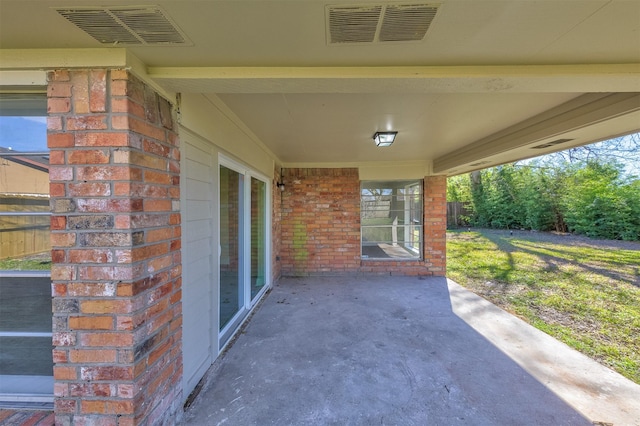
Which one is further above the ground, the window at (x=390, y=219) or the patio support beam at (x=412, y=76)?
the patio support beam at (x=412, y=76)

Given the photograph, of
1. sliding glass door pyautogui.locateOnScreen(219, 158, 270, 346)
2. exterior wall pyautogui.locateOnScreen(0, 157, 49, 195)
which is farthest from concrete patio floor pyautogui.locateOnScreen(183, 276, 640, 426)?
exterior wall pyautogui.locateOnScreen(0, 157, 49, 195)

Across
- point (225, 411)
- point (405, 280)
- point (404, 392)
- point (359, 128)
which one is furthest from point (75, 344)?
point (405, 280)

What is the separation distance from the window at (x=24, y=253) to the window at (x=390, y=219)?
487 centimetres

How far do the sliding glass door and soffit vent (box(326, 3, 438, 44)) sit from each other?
6.18 ft

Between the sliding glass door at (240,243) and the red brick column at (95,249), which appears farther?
the sliding glass door at (240,243)

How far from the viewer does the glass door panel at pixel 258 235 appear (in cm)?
396

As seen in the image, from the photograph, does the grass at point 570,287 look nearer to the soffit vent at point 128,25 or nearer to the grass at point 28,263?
the soffit vent at point 128,25

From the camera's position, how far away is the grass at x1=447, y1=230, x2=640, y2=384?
115 inches

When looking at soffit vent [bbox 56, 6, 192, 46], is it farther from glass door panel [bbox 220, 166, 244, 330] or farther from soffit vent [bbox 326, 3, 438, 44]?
glass door panel [bbox 220, 166, 244, 330]

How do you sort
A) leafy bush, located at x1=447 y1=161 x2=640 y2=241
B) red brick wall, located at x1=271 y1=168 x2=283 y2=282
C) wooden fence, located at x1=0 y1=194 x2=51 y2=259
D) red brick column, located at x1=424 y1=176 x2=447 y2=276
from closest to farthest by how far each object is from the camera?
wooden fence, located at x1=0 y1=194 x2=51 y2=259, red brick wall, located at x1=271 y1=168 x2=283 y2=282, red brick column, located at x1=424 y1=176 x2=447 y2=276, leafy bush, located at x1=447 y1=161 x2=640 y2=241

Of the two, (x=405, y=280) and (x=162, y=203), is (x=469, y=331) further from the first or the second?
(x=162, y=203)

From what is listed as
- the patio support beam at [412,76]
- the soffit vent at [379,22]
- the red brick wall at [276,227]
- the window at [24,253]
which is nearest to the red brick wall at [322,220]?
the red brick wall at [276,227]

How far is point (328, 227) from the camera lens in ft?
18.4

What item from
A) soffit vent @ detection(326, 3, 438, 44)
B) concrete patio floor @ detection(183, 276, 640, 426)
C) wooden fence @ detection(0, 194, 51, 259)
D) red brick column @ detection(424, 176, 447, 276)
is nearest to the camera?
soffit vent @ detection(326, 3, 438, 44)
